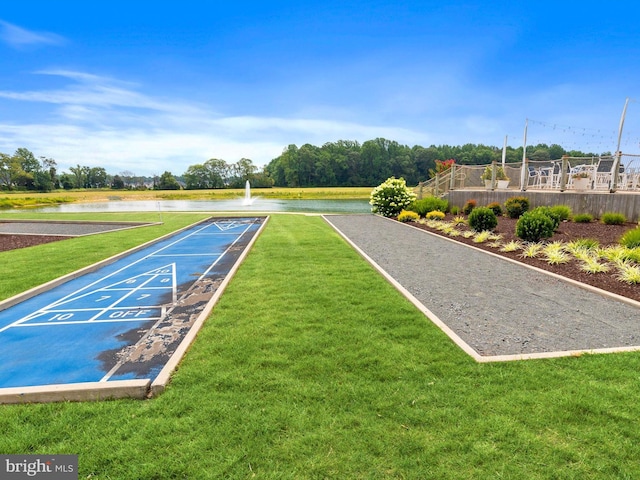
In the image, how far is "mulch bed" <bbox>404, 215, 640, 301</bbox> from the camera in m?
5.52

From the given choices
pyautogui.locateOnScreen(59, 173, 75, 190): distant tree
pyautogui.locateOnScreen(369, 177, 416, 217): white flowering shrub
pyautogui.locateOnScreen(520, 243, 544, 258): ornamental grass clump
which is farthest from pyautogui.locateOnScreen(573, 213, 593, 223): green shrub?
pyautogui.locateOnScreen(59, 173, 75, 190): distant tree

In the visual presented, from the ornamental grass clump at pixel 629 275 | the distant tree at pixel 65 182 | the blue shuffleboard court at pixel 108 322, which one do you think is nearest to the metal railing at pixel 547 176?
the ornamental grass clump at pixel 629 275

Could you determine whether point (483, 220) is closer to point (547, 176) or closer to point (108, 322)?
point (547, 176)

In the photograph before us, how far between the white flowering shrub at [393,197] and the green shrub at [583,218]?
28.2 ft

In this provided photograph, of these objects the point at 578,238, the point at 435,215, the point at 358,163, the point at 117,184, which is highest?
the point at 358,163

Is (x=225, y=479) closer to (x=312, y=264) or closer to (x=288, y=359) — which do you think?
(x=288, y=359)

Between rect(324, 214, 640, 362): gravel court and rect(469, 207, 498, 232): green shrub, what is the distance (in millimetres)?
2844

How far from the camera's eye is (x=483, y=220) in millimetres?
10719

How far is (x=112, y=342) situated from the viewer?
4.10 meters

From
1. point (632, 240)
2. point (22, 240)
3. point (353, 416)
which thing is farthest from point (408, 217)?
point (22, 240)

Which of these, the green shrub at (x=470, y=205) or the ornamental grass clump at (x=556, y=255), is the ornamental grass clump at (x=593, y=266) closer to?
the ornamental grass clump at (x=556, y=255)

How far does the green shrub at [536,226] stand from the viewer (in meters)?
8.72

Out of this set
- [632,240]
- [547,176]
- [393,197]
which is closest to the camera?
[632,240]

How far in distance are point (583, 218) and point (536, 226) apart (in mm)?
2863
